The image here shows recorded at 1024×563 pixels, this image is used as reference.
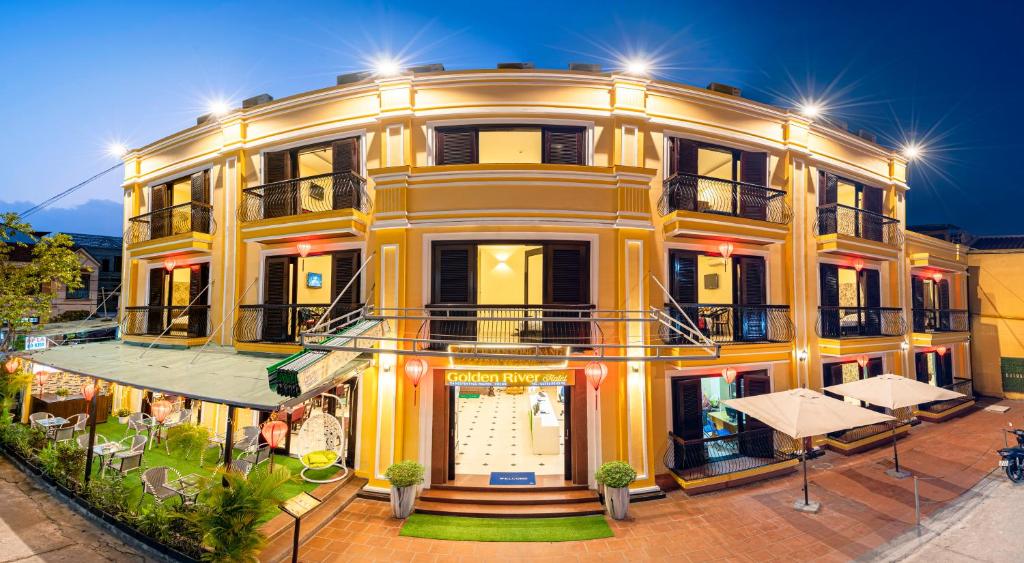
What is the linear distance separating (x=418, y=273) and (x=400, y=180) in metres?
2.43

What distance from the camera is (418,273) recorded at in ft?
31.3

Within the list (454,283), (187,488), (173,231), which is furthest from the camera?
(173,231)

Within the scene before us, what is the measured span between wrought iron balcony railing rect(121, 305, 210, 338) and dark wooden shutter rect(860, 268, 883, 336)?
22280 mm

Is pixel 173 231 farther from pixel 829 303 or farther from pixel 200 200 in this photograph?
pixel 829 303

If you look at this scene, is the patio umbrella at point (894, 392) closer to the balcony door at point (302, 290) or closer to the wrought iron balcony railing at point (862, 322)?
the wrought iron balcony railing at point (862, 322)

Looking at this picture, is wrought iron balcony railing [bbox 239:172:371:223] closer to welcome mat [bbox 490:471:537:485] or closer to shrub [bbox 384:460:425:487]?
shrub [bbox 384:460:425:487]

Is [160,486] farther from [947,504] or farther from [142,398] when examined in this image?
[947,504]

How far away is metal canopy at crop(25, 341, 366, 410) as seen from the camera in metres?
7.41

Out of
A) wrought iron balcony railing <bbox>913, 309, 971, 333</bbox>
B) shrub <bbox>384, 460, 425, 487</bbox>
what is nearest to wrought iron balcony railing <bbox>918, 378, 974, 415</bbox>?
wrought iron balcony railing <bbox>913, 309, 971, 333</bbox>

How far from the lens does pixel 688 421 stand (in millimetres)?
10039

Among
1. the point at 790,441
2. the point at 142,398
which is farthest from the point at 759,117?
the point at 142,398

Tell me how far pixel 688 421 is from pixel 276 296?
12327mm

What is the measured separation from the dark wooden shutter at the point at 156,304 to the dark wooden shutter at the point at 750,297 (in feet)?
62.2

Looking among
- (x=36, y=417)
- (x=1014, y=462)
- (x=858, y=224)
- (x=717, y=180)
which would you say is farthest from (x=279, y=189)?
(x=1014, y=462)
